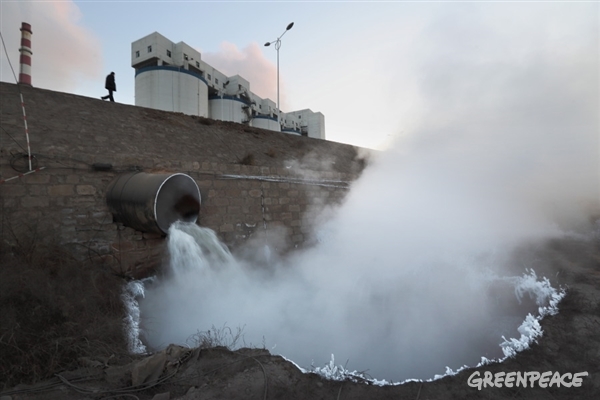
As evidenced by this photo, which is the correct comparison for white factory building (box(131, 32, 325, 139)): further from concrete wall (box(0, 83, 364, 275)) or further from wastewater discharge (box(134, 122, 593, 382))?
wastewater discharge (box(134, 122, 593, 382))

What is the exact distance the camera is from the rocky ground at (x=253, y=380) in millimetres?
2602

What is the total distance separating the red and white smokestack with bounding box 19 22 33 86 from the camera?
6.59 meters

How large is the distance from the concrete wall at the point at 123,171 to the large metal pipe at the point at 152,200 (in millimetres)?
397

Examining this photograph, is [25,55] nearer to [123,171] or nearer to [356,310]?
[123,171]

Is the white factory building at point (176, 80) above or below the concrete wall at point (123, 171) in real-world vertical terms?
above

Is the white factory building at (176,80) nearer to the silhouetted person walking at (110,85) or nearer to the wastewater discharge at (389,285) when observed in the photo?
the silhouetted person walking at (110,85)

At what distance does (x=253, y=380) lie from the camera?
2764mm

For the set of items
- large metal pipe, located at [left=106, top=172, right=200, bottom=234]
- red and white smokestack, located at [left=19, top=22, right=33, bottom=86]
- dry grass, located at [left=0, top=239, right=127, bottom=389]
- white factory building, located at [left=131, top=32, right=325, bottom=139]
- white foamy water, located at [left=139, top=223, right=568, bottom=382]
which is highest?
white factory building, located at [left=131, top=32, right=325, bottom=139]

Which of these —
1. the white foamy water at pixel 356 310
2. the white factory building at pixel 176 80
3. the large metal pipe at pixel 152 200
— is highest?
the white factory building at pixel 176 80

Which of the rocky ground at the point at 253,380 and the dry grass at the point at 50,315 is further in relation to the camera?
the dry grass at the point at 50,315
